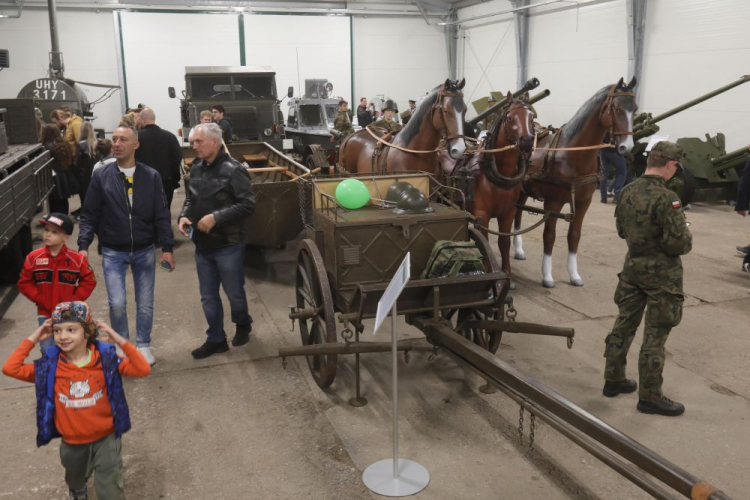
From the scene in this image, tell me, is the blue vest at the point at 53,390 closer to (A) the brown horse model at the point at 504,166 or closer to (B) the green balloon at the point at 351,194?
(B) the green balloon at the point at 351,194

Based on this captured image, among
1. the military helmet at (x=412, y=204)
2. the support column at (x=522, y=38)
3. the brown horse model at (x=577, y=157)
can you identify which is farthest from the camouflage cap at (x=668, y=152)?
the support column at (x=522, y=38)

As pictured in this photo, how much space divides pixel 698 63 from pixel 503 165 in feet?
33.9

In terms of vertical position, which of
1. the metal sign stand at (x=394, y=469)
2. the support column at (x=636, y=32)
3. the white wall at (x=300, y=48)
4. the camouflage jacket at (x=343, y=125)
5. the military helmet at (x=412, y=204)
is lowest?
the metal sign stand at (x=394, y=469)

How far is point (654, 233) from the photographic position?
13.7ft

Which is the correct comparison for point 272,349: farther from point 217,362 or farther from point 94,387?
point 94,387

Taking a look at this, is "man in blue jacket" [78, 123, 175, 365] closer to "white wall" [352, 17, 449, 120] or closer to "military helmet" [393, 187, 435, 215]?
"military helmet" [393, 187, 435, 215]

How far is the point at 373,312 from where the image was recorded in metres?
4.45

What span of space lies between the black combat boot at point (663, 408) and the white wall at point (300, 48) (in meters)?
21.2

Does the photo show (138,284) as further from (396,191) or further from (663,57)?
(663,57)

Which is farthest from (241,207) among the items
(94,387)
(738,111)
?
(738,111)

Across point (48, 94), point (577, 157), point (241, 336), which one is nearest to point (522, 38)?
point (48, 94)

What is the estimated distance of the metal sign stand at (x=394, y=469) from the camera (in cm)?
337

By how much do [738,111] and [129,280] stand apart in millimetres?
12665

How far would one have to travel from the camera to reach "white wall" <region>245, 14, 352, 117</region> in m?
24.2
